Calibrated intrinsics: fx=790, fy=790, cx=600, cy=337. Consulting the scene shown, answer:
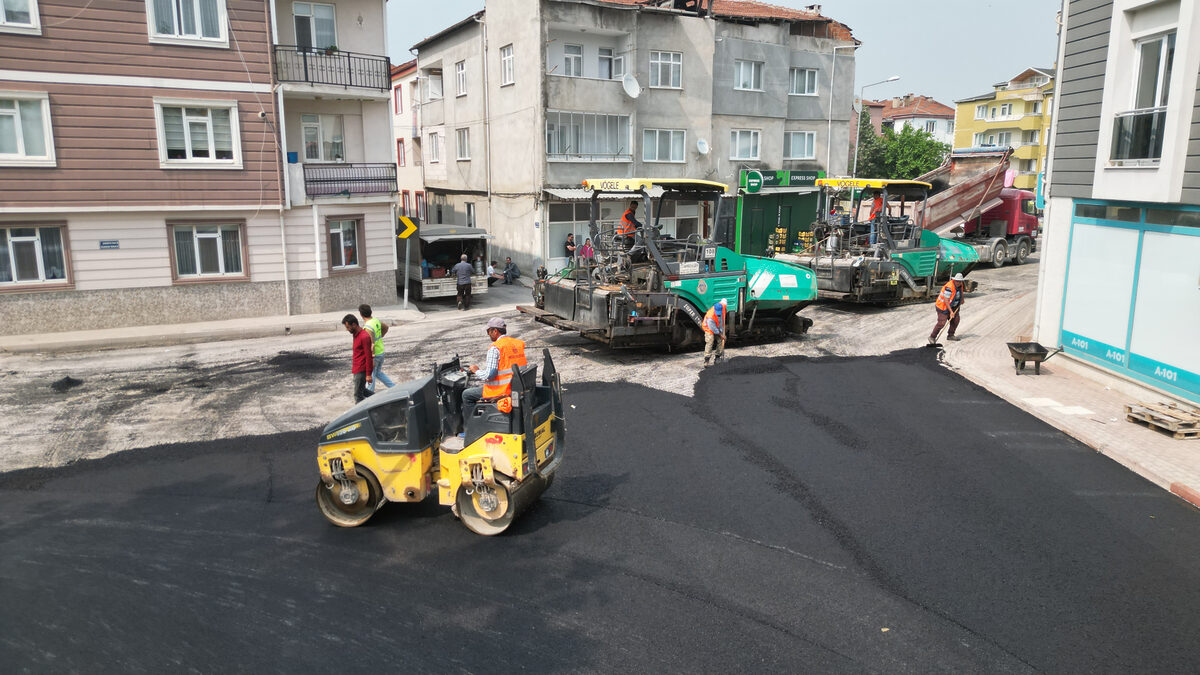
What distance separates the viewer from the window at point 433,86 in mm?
34312

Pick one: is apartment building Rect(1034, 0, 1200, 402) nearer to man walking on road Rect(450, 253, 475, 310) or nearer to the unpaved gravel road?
the unpaved gravel road

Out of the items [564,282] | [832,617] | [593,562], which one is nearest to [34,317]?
[564,282]

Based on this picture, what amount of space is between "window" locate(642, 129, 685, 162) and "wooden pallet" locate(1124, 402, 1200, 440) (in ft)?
65.1

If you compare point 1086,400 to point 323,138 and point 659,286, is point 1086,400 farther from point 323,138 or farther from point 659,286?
point 323,138

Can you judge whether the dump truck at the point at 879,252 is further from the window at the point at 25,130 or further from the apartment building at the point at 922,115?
the apartment building at the point at 922,115

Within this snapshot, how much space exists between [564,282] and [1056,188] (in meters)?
9.11

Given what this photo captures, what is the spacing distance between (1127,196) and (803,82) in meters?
21.8

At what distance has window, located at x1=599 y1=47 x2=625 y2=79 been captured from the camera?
2758 centimetres

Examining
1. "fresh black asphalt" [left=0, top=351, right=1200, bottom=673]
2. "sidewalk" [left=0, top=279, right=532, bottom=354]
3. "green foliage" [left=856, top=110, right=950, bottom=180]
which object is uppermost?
"green foliage" [left=856, top=110, right=950, bottom=180]

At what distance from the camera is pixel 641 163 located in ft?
93.2

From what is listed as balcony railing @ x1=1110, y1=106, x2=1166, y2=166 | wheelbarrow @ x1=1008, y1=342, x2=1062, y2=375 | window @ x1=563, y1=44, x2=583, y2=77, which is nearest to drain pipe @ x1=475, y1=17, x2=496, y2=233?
window @ x1=563, y1=44, x2=583, y2=77

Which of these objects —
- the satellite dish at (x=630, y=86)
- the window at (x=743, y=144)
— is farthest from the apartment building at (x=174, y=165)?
the window at (x=743, y=144)

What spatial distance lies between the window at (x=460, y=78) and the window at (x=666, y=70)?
7.78 meters

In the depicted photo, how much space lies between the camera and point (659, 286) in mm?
14578
